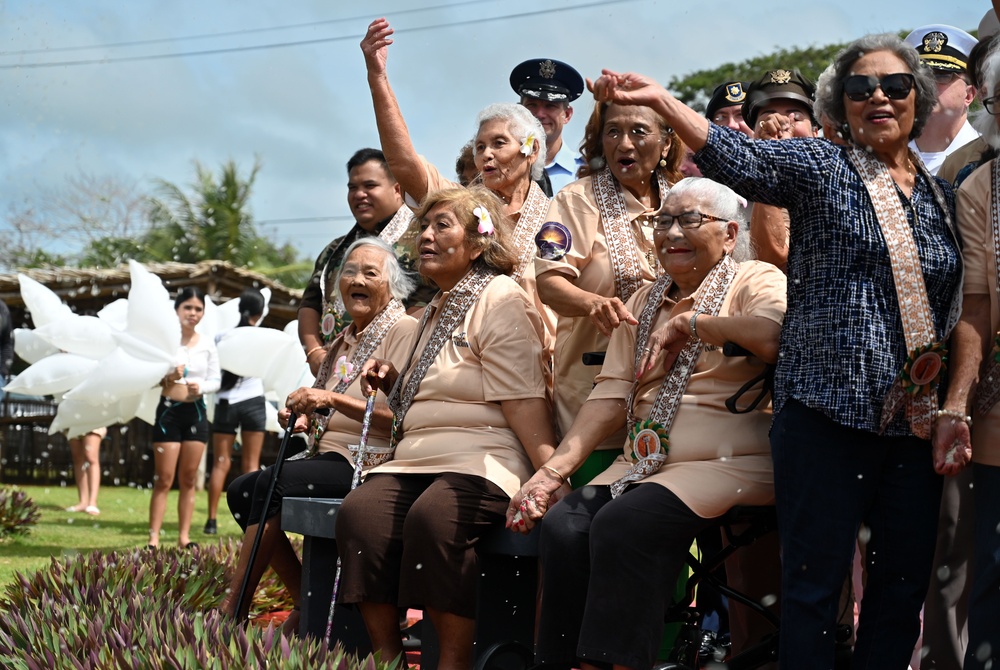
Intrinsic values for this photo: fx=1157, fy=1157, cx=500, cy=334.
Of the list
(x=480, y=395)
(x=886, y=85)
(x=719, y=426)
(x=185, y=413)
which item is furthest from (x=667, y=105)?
(x=185, y=413)

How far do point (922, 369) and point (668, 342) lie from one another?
2.59ft

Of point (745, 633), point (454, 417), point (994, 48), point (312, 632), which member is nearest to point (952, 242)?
point (994, 48)

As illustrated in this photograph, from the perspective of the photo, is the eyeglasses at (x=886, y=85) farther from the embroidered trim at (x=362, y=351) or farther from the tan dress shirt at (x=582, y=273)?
the embroidered trim at (x=362, y=351)

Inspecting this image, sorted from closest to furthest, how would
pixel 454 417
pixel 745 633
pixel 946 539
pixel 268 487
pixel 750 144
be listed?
pixel 750 144
pixel 946 539
pixel 745 633
pixel 454 417
pixel 268 487

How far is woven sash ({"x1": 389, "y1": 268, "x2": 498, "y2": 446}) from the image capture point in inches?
167

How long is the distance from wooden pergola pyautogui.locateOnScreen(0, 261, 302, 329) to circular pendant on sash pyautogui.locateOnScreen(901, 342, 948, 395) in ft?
42.0

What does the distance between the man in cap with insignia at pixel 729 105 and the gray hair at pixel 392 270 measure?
1558 millimetres

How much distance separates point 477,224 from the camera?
173 inches

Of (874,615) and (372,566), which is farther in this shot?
(372,566)

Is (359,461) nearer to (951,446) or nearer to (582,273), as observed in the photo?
(582,273)

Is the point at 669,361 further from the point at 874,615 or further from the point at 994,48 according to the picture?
the point at 994,48

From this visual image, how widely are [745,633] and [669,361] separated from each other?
0.94 metres

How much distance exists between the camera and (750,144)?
10.2 feet

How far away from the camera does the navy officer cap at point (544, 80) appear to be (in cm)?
589
